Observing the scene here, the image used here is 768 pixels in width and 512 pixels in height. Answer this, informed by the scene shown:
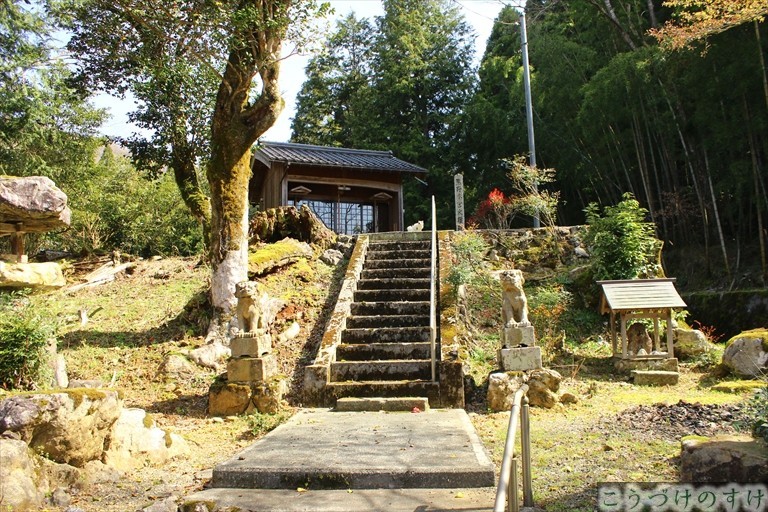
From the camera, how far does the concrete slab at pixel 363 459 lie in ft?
13.9

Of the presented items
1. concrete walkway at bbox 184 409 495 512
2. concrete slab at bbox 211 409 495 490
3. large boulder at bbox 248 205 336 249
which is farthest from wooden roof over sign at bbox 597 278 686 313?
large boulder at bbox 248 205 336 249

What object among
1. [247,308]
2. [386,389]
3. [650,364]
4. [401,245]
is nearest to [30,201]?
[247,308]

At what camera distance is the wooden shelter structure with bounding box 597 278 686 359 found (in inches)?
329

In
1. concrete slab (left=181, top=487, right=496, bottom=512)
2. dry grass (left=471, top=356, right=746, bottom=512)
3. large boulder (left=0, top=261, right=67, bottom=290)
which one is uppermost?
large boulder (left=0, top=261, right=67, bottom=290)

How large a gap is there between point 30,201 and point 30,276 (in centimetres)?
58

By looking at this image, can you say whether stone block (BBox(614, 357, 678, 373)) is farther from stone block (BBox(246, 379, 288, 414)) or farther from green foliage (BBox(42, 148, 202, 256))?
green foliage (BBox(42, 148, 202, 256))

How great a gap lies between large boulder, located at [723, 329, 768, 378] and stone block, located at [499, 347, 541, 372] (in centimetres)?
289

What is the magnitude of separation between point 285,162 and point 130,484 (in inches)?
534

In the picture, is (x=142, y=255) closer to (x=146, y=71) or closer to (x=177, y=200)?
(x=177, y=200)

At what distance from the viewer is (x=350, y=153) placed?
20.1 metres

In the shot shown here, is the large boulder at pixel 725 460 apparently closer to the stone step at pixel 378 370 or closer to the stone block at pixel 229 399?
the stone step at pixel 378 370

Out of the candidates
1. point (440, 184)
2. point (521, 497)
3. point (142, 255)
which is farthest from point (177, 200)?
point (521, 497)

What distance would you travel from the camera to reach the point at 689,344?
356 inches

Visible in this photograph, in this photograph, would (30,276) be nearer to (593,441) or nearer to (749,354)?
(593,441)
